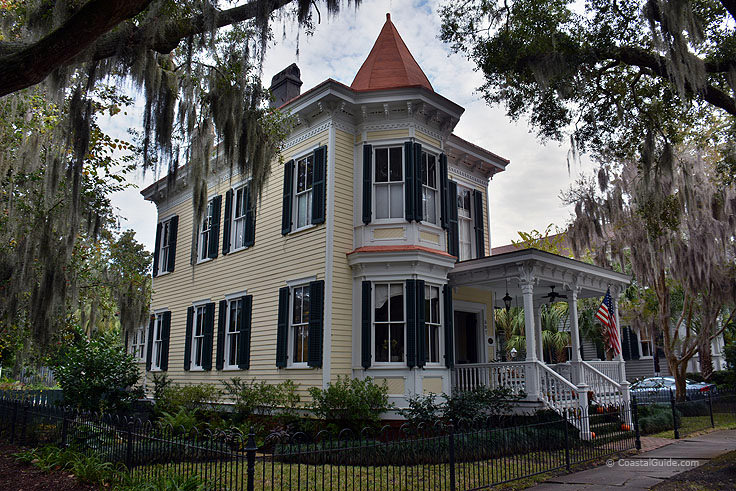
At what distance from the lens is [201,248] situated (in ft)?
60.0

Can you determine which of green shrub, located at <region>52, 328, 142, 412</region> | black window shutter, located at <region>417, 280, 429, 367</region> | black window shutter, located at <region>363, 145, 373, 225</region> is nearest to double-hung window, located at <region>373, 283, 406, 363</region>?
black window shutter, located at <region>417, 280, 429, 367</region>

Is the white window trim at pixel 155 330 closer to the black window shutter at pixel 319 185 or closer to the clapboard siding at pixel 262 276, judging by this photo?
the clapboard siding at pixel 262 276

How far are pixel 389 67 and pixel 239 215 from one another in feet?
20.6

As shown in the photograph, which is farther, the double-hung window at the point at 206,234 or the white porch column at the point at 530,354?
the double-hung window at the point at 206,234

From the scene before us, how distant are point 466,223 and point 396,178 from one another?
12.5 feet

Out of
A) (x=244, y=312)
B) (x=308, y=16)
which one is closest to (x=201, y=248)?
(x=244, y=312)

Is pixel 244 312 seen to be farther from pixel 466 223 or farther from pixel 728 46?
pixel 728 46

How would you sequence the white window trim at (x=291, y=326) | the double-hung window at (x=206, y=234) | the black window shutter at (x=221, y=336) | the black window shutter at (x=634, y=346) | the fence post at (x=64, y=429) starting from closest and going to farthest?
the fence post at (x=64, y=429), the white window trim at (x=291, y=326), the black window shutter at (x=221, y=336), the double-hung window at (x=206, y=234), the black window shutter at (x=634, y=346)

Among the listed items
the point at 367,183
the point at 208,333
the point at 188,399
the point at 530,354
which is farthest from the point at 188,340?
the point at 530,354

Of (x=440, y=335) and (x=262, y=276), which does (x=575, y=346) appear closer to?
(x=440, y=335)

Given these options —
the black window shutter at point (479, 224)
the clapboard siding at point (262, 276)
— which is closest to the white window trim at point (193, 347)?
the clapboard siding at point (262, 276)

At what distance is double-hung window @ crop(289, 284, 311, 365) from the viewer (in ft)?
43.8

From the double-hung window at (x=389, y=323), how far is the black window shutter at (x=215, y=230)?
6663 mm

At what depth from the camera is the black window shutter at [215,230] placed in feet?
57.4
